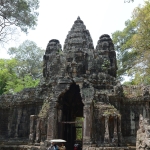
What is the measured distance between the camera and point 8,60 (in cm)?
2586

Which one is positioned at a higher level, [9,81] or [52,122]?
[9,81]

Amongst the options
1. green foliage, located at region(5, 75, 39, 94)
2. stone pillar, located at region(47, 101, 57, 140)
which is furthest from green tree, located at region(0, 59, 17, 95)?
stone pillar, located at region(47, 101, 57, 140)

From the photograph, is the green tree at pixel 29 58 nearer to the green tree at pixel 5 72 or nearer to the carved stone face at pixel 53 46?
the green tree at pixel 5 72

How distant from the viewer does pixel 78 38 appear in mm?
15383

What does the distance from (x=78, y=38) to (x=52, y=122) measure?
21.7ft

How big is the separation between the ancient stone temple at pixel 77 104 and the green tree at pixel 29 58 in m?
13.0

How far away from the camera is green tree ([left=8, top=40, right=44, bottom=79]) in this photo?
94.7ft

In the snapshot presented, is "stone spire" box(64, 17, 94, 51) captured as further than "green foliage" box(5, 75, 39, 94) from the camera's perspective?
No

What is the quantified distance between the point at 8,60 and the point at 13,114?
40.9 ft

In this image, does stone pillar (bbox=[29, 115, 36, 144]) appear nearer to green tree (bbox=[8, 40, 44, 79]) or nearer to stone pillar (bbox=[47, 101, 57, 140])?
stone pillar (bbox=[47, 101, 57, 140])

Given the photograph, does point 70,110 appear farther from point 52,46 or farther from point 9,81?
point 9,81

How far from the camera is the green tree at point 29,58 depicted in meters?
28.9

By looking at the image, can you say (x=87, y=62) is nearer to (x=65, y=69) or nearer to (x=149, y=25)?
(x=65, y=69)

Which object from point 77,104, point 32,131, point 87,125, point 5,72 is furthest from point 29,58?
point 87,125
